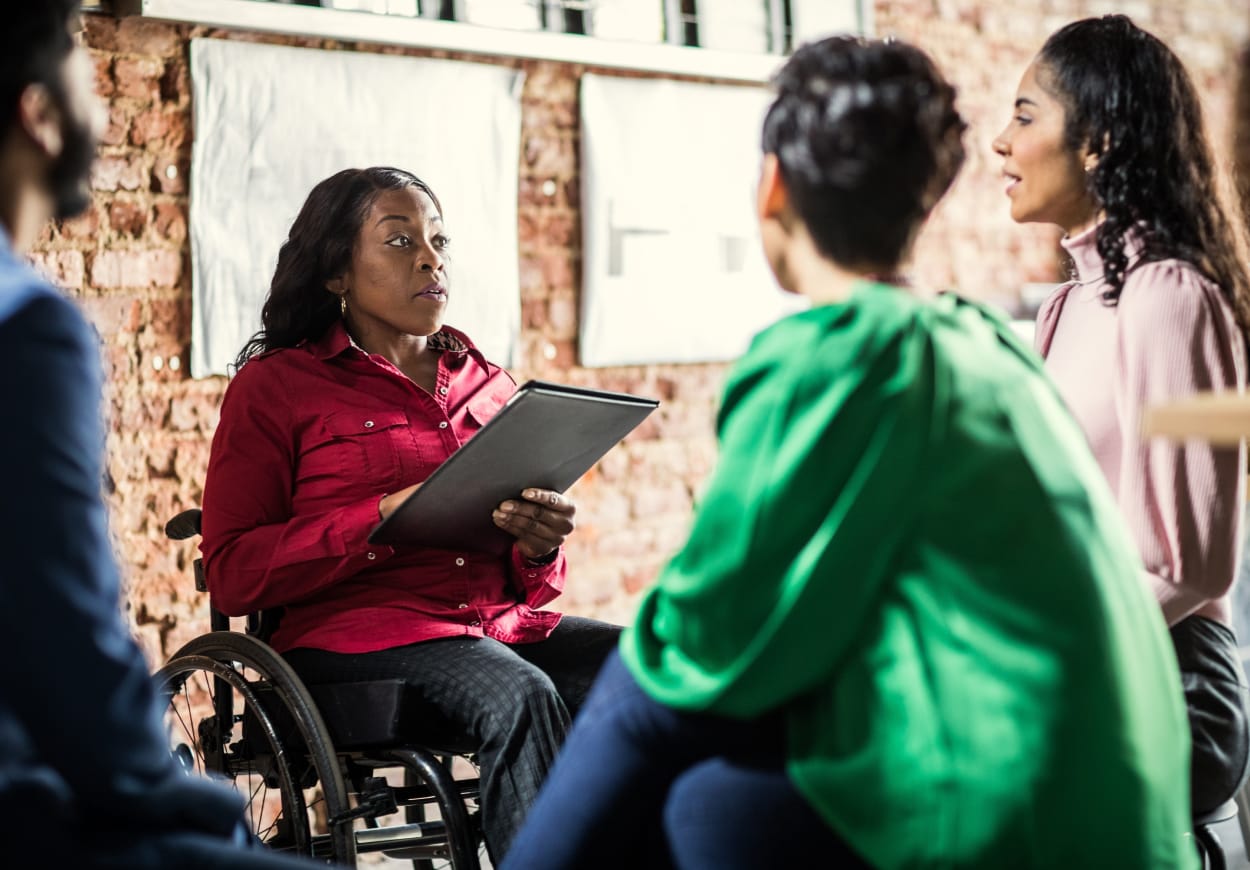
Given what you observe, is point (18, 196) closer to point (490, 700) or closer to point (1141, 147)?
point (490, 700)

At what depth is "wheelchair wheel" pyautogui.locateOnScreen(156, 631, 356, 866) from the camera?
187 centimetres

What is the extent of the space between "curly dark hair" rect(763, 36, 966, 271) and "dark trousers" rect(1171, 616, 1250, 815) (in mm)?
736

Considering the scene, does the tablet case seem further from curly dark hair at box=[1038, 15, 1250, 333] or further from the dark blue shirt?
the dark blue shirt

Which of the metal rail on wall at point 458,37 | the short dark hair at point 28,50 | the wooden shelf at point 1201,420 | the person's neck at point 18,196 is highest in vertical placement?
the metal rail on wall at point 458,37

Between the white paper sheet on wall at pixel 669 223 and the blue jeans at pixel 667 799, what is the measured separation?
2240 mm

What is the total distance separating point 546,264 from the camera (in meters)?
3.42

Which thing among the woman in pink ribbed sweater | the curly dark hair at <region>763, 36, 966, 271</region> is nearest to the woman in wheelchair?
the woman in pink ribbed sweater

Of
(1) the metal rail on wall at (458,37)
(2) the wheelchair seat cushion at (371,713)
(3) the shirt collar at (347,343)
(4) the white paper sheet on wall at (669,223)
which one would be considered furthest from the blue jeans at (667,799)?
(4) the white paper sheet on wall at (669,223)

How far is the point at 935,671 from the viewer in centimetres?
112

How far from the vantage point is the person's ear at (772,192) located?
4.22ft

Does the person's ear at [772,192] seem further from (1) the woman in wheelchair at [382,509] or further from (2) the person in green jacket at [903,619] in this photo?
(1) the woman in wheelchair at [382,509]

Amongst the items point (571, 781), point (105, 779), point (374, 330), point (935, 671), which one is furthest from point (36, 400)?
point (374, 330)

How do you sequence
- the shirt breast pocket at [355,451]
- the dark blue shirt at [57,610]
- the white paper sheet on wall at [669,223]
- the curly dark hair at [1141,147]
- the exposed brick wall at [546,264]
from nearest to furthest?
the dark blue shirt at [57,610], the curly dark hair at [1141,147], the shirt breast pocket at [355,451], the exposed brick wall at [546,264], the white paper sheet on wall at [669,223]

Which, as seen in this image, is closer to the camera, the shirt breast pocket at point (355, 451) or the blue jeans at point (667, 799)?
the blue jeans at point (667, 799)
